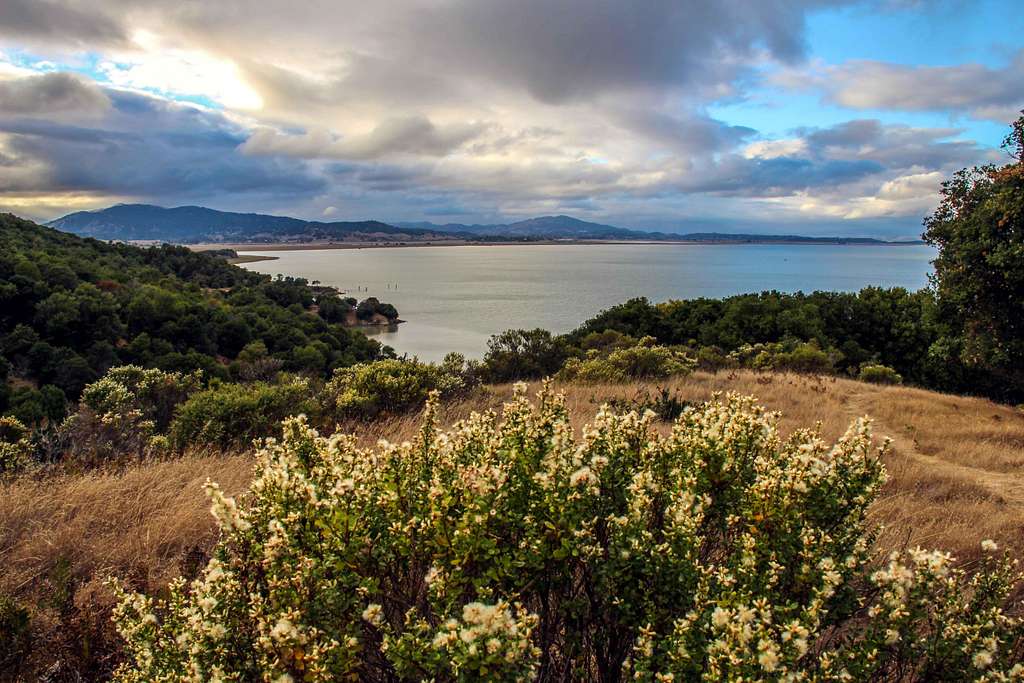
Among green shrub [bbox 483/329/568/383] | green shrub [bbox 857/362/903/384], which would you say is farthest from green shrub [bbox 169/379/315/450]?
green shrub [bbox 857/362/903/384]

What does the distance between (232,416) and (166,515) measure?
4458 mm

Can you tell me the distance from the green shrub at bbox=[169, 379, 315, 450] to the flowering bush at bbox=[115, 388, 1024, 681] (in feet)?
21.9

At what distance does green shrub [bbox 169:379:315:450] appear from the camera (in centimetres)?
890

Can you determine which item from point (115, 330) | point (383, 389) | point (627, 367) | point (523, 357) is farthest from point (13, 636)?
point (115, 330)

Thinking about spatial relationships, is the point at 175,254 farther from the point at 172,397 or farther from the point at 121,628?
the point at 121,628

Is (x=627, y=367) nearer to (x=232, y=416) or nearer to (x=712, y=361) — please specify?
(x=712, y=361)

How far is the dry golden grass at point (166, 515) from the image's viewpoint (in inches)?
157

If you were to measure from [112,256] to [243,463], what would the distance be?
66436 mm

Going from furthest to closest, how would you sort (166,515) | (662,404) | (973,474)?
(662,404), (973,474), (166,515)

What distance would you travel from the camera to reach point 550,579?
8.49 ft

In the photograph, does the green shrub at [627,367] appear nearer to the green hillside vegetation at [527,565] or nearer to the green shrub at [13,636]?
the green hillside vegetation at [527,565]

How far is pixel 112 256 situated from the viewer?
60281 mm

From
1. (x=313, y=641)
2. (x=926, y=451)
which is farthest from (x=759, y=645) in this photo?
(x=926, y=451)

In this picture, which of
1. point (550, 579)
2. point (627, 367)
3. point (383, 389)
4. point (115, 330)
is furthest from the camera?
point (115, 330)
